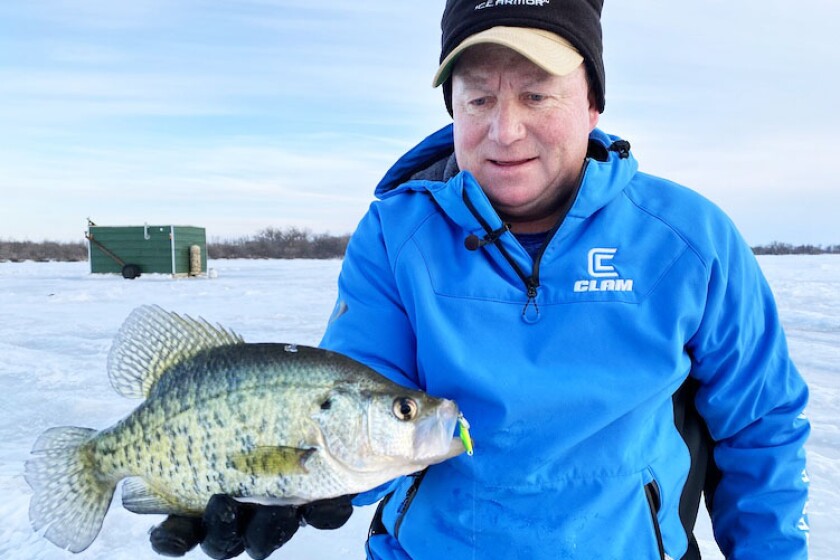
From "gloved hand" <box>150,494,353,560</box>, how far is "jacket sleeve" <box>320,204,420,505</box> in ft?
0.99

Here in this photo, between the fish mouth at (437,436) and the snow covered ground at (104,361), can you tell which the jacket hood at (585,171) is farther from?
the snow covered ground at (104,361)

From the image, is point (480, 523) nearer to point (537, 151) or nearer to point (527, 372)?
point (527, 372)

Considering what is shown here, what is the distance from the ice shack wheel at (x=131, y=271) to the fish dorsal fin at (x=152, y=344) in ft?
63.8

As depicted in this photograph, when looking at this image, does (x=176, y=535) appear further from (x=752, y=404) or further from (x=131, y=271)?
(x=131, y=271)

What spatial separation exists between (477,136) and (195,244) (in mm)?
20607

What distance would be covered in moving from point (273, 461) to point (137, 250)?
20.4 metres

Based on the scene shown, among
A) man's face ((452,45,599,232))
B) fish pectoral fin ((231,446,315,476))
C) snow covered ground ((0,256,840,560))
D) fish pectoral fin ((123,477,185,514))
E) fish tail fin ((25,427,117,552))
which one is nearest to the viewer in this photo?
fish pectoral fin ((231,446,315,476))

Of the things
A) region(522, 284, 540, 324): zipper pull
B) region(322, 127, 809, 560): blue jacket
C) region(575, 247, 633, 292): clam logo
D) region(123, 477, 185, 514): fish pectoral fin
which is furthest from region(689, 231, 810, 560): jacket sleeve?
region(123, 477, 185, 514): fish pectoral fin

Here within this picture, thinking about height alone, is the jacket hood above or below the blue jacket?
above

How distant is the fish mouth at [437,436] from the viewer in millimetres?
1537

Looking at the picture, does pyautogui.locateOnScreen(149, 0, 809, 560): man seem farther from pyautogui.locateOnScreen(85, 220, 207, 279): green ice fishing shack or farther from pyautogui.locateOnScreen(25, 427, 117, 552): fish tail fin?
pyautogui.locateOnScreen(85, 220, 207, 279): green ice fishing shack

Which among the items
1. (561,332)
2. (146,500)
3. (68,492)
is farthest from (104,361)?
(561,332)

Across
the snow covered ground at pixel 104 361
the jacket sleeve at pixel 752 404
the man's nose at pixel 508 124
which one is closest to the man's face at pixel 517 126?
the man's nose at pixel 508 124

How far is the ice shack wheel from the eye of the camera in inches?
775
